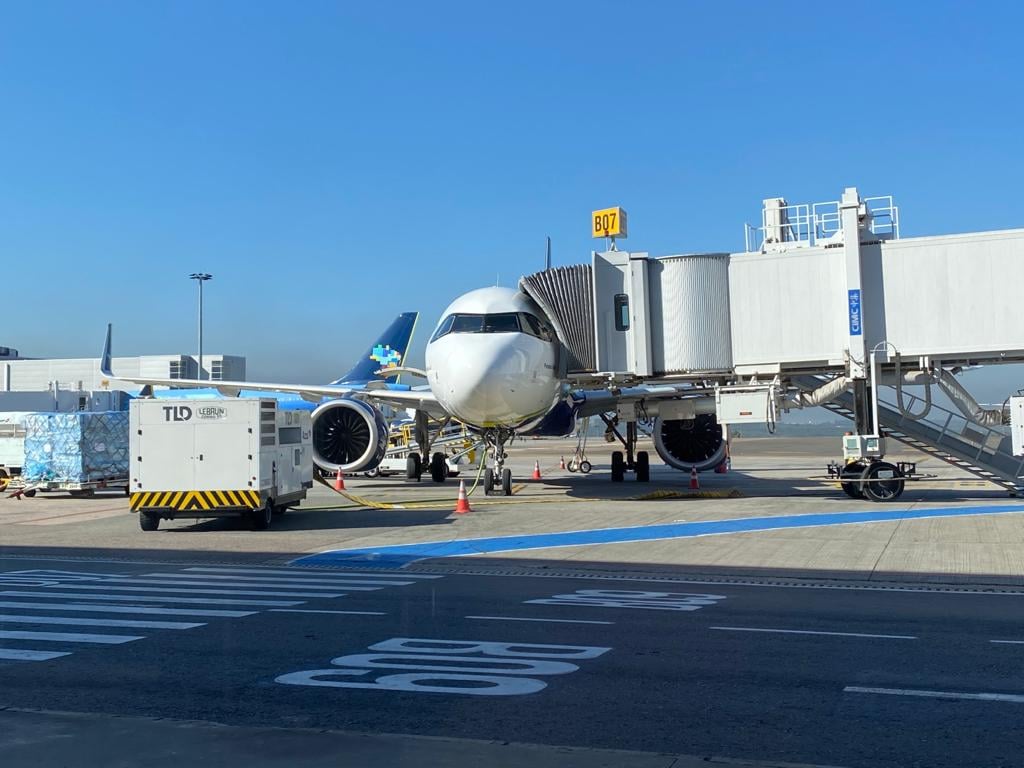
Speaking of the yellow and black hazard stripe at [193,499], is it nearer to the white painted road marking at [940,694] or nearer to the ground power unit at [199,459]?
the ground power unit at [199,459]

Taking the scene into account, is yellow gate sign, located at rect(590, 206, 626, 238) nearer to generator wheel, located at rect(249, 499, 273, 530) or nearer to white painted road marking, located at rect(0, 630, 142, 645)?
generator wheel, located at rect(249, 499, 273, 530)

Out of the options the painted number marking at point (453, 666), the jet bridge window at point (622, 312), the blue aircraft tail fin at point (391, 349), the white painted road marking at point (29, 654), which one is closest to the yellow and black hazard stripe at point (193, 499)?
the jet bridge window at point (622, 312)

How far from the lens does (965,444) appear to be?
68.5ft

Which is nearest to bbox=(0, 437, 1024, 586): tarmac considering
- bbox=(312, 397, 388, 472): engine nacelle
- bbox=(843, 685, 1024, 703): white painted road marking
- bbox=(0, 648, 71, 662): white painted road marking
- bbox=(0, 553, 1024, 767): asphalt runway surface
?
bbox=(312, 397, 388, 472): engine nacelle

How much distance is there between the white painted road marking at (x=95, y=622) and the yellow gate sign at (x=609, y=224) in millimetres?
14537

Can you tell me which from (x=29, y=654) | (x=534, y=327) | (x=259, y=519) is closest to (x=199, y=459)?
(x=259, y=519)

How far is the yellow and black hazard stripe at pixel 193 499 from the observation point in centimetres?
1694

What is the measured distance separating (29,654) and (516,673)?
3.66 meters

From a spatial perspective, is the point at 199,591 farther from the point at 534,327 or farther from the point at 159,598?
the point at 534,327

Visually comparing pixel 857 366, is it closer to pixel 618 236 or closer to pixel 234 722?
pixel 618 236

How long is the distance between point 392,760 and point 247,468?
1269 cm

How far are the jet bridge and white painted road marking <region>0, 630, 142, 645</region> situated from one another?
1381 cm

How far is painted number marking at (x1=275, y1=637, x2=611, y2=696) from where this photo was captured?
21.3 ft

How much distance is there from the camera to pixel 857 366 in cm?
1969
